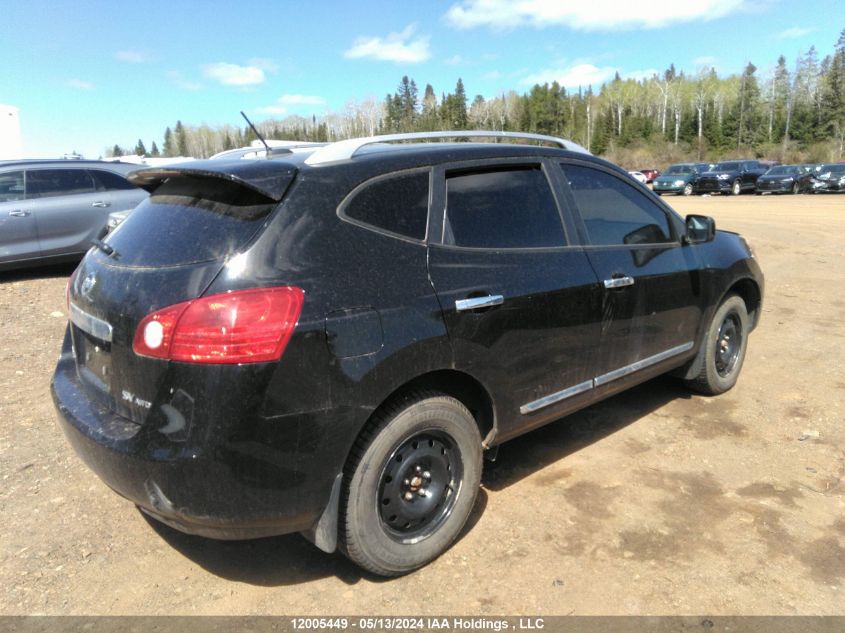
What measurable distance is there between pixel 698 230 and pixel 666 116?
122 meters

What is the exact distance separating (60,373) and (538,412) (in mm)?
2368

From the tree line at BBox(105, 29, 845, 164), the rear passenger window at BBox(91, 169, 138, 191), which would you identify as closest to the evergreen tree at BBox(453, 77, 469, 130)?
the tree line at BBox(105, 29, 845, 164)

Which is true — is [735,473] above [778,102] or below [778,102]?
below

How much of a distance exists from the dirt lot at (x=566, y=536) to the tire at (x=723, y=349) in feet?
0.47

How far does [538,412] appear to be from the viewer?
3.37 m

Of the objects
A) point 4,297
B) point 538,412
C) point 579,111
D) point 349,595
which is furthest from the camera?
point 579,111

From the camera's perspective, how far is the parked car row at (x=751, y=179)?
1266 inches

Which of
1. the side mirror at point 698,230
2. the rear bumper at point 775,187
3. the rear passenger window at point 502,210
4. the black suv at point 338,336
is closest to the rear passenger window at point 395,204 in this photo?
the black suv at point 338,336

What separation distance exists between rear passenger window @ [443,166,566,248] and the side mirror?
140 centimetres

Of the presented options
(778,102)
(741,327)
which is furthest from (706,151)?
(741,327)

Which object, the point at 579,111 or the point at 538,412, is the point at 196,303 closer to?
the point at 538,412

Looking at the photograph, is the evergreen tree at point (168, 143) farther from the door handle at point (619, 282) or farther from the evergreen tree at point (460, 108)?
the door handle at point (619, 282)

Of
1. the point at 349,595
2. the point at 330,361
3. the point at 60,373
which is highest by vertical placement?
the point at 330,361

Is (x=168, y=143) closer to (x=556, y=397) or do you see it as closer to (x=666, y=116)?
(x=666, y=116)
